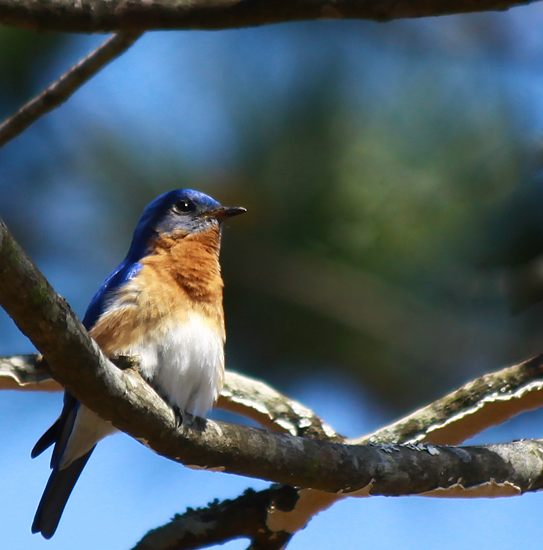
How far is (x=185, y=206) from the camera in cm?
525

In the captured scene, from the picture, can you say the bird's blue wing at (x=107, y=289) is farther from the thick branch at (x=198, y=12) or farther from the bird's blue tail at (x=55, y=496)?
the thick branch at (x=198, y=12)

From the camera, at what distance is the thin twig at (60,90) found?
400 cm

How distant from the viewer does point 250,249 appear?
5.43m

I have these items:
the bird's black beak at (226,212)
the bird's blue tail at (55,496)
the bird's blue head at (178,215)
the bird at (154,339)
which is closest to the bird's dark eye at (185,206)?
the bird's blue head at (178,215)

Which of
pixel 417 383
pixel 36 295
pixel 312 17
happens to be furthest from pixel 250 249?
pixel 36 295

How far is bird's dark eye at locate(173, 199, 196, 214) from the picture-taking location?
5250 mm

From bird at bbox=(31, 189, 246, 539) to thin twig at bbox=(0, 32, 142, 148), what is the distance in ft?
3.65

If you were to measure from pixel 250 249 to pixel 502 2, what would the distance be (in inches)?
112

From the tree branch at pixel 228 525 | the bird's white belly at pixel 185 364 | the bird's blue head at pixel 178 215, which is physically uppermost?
the bird's blue head at pixel 178 215

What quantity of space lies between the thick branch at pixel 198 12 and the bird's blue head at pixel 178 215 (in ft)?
6.66

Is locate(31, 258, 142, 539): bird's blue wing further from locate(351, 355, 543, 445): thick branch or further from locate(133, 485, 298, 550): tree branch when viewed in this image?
locate(351, 355, 543, 445): thick branch

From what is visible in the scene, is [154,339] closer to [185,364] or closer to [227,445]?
[185,364]

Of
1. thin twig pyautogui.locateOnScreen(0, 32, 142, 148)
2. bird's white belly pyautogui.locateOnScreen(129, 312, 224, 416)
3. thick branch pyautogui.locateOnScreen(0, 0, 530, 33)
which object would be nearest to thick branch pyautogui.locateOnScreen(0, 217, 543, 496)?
bird's white belly pyautogui.locateOnScreen(129, 312, 224, 416)

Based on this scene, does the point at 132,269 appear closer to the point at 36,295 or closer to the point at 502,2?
the point at 36,295
